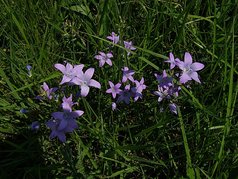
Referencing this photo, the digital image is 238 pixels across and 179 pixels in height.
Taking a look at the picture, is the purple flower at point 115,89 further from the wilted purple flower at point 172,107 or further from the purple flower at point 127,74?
the wilted purple flower at point 172,107

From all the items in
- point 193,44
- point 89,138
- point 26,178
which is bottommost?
point 26,178

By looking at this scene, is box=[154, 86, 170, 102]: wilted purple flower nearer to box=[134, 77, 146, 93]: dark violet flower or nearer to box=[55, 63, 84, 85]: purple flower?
box=[134, 77, 146, 93]: dark violet flower

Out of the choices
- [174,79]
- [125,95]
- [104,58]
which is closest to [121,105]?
[125,95]

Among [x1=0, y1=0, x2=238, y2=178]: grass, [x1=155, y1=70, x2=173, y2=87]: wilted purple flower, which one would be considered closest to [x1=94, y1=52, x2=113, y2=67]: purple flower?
[x1=0, y1=0, x2=238, y2=178]: grass

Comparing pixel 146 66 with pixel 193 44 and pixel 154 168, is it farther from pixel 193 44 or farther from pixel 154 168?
pixel 154 168

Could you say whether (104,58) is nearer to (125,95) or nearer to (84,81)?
(125,95)

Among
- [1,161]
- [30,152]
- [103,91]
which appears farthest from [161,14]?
[1,161]
